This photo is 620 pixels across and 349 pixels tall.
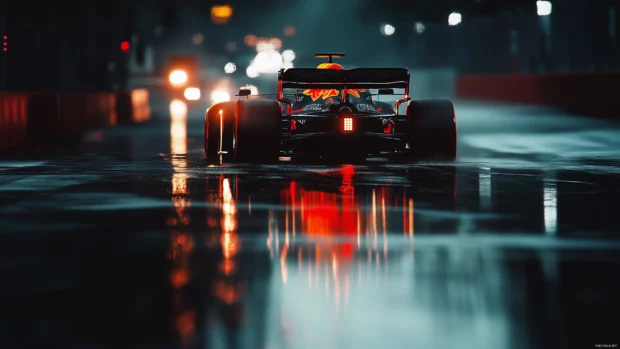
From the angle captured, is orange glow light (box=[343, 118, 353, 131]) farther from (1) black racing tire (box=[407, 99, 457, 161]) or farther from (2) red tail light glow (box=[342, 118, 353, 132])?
(1) black racing tire (box=[407, 99, 457, 161])

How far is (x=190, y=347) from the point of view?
629 centimetres

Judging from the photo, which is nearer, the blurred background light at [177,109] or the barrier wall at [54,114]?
A: the barrier wall at [54,114]

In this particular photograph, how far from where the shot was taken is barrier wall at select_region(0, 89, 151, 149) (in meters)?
24.4

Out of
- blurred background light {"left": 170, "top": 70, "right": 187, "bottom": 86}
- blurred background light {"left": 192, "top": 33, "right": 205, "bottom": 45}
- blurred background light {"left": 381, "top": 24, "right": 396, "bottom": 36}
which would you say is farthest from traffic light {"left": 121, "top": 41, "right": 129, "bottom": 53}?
blurred background light {"left": 381, "top": 24, "right": 396, "bottom": 36}

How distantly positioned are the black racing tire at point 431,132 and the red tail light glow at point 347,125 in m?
1.15

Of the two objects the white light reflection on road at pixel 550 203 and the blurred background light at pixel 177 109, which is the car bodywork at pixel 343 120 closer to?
the white light reflection on road at pixel 550 203

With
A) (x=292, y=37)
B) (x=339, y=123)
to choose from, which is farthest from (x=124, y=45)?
(x=292, y=37)

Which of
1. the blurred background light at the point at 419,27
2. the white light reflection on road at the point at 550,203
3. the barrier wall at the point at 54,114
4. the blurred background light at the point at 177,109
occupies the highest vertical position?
the blurred background light at the point at 419,27

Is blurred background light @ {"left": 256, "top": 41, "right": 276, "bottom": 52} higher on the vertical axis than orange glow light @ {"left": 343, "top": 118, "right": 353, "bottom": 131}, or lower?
higher

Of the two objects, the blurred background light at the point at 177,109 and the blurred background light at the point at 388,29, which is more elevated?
the blurred background light at the point at 388,29

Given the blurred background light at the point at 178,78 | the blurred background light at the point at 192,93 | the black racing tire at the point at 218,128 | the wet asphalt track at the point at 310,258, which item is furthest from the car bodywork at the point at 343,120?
the blurred background light at the point at 178,78

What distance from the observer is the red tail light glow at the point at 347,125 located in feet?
60.7

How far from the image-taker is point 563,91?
126 ft

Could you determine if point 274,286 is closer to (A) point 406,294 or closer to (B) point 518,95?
(A) point 406,294
